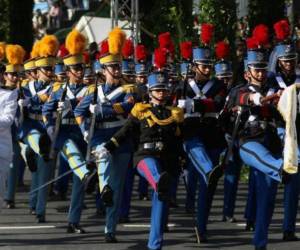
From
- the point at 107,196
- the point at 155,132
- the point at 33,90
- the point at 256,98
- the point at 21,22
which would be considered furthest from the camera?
the point at 21,22

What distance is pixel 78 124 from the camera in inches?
549

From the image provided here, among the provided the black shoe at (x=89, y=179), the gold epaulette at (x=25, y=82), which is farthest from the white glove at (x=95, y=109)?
the gold epaulette at (x=25, y=82)

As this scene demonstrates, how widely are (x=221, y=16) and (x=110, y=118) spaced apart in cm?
635

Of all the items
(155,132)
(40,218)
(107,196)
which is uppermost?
(155,132)

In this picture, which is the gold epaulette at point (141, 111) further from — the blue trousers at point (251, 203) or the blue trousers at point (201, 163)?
the blue trousers at point (251, 203)

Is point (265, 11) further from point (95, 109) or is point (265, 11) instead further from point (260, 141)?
point (260, 141)

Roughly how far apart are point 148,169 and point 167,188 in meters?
0.43

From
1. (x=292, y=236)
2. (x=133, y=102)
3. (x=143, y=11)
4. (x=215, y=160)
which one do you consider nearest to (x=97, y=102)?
(x=133, y=102)

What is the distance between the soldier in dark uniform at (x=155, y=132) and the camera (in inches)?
470

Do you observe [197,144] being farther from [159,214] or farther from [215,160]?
[159,214]

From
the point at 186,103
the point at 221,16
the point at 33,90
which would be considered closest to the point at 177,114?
the point at 186,103

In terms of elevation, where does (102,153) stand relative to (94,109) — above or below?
below

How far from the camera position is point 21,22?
32062 mm

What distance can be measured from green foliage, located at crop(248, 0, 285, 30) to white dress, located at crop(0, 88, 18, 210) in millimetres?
8814
